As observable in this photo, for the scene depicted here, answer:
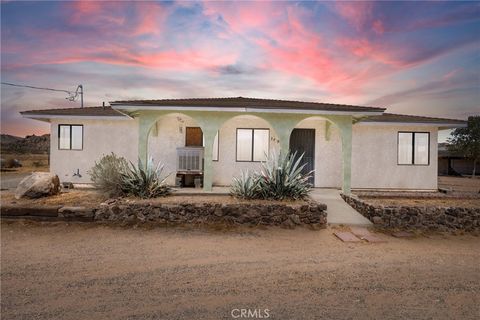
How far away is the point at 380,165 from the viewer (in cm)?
1127

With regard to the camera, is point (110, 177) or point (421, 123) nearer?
point (110, 177)

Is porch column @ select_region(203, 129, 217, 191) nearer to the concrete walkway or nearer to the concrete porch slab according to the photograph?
the concrete walkway

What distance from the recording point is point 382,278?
411 centimetres

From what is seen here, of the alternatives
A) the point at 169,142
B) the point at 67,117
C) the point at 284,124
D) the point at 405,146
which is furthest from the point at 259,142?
the point at 67,117

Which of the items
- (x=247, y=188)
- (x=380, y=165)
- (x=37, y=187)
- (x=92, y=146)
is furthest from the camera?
(x=380, y=165)

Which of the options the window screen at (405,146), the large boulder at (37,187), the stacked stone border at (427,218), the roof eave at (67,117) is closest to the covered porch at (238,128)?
the roof eave at (67,117)

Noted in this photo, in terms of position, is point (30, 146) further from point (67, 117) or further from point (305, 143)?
point (305, 143)

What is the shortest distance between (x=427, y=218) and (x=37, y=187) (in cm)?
1068

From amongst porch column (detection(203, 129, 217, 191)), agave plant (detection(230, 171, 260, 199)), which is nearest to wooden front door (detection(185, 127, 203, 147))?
porch column (detection(203, 129, 217, 191))

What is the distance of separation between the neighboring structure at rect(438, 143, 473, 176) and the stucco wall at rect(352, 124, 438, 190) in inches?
673

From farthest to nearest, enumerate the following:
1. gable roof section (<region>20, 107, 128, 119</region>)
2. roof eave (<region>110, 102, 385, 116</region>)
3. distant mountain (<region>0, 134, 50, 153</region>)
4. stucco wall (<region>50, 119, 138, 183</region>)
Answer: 1. distant mountain (<region>0, 134, 50, 153</region>)
2. stucco wall (<region>50, 119, 138, 183</region>)
3. gable roof section (<region>20, 107, 128, 119</region>)
4. roof eave (<region>110, 102, 385, 116</region>)

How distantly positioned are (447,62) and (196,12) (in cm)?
1012

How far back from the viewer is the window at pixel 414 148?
11.4m

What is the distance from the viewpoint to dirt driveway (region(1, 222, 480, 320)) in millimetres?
3193
